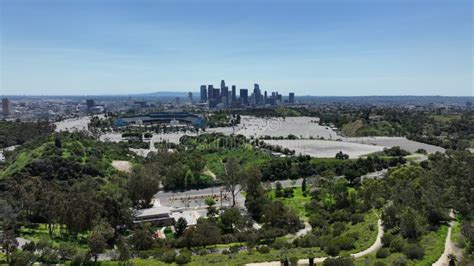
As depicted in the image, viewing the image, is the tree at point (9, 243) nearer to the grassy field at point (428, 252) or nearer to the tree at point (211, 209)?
the tree at point (211, 209)

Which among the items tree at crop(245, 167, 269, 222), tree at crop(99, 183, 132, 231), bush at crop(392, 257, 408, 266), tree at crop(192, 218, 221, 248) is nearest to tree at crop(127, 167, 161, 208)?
tree at crop(99, 183, 132, 231)

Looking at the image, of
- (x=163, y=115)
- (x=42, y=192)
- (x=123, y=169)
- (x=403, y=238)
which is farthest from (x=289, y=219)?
(x=163, y=115)

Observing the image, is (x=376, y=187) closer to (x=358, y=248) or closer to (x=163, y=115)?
(x=358, y=248)

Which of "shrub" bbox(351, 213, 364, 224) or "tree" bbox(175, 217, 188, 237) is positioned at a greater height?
"shrub" bbox(351, 213, 364, 224)

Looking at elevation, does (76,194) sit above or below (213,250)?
above

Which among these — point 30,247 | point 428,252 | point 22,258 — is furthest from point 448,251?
point 30,247

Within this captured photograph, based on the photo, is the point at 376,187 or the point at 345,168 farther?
the point at 345,168

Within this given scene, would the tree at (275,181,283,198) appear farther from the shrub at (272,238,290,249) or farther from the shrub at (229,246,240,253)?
the shrub at (229,246,240,253)
